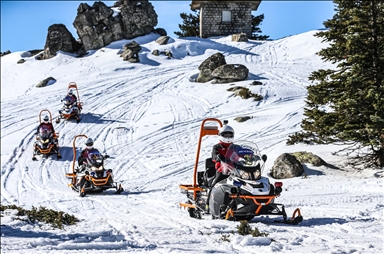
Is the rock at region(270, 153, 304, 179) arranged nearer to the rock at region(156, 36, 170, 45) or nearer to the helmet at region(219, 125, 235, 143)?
the helmet at region(219, 125, 235, 143)

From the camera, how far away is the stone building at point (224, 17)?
1836 inches

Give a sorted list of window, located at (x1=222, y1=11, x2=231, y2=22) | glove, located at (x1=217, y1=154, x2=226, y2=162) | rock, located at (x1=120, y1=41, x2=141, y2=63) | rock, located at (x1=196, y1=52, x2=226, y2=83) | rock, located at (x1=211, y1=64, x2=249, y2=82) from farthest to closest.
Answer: window, located at (x1=222, y1=11, x2=231, y2=22) → rock, located at (x1=120, y1=41, x2=141, y2=63) → rock, located at (x1=196, y1=52, x2=226, y2=83) → rock, located at (x1=211, y1=64, x2=249, y2=82) → glove, located at (x1=217, y1=154, x2=226, y2=162)

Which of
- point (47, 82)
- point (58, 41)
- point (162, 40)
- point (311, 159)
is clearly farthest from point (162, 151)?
point (58, 41)

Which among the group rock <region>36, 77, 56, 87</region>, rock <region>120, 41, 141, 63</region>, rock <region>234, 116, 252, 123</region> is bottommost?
rock <region>234, 116, 252, 123</region>

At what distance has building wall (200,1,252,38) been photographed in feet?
153

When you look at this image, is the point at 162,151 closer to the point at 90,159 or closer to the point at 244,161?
the point at 90,159

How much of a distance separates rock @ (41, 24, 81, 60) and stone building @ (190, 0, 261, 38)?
12.5 m

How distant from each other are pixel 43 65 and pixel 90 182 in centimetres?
2798

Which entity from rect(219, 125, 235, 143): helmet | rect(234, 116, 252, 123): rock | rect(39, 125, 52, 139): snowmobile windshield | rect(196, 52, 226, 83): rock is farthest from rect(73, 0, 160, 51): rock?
rect(219, 125, 235, 143): helmet

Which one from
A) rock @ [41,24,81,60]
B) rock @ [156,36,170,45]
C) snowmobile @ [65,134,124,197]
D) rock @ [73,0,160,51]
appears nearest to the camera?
snowmobile @ [65,134,124,197]

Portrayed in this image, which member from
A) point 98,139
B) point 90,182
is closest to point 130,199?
point 90,182

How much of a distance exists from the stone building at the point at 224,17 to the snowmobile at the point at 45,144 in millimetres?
30060

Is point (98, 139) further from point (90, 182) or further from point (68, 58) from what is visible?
point (68, 58)

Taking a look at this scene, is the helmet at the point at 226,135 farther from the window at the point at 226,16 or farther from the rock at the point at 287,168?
the window at the point at 226,16
